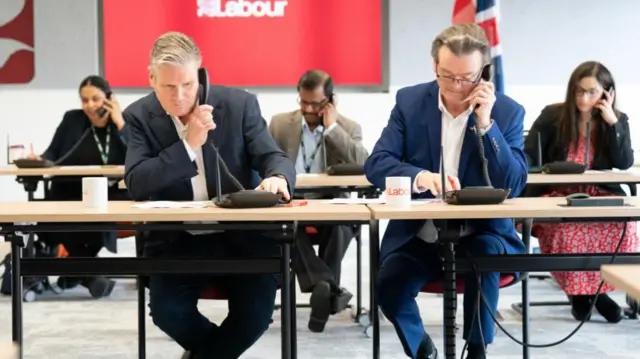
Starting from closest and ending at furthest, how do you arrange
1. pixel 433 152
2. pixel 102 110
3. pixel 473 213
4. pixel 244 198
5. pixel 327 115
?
pixel 473 213 → pixel 244 198 → pixel 433 152 → pixel 327 115 → pixel 102 110

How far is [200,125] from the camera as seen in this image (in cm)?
267

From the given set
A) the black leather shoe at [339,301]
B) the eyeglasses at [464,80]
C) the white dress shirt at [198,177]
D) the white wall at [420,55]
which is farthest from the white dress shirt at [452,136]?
the white wall at [420,55]

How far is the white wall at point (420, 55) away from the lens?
22.7 feet

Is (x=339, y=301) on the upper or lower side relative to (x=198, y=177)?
lower

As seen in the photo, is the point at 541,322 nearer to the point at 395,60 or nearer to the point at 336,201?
the point at 336,201

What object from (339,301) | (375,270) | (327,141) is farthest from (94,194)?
(327,141)

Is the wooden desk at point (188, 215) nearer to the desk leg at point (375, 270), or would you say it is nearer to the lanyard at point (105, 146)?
the desk leg at point (375, 270)

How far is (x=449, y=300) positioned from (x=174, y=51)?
1.03 metres

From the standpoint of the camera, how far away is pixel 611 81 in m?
4.38

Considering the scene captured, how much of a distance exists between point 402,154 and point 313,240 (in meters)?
1.44

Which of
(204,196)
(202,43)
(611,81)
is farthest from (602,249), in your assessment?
(202,43)

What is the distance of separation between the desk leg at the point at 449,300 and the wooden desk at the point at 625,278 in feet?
3.59

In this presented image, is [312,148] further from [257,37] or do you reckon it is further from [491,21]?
[257,37]

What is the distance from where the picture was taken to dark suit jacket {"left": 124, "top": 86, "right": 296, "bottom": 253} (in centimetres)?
278
